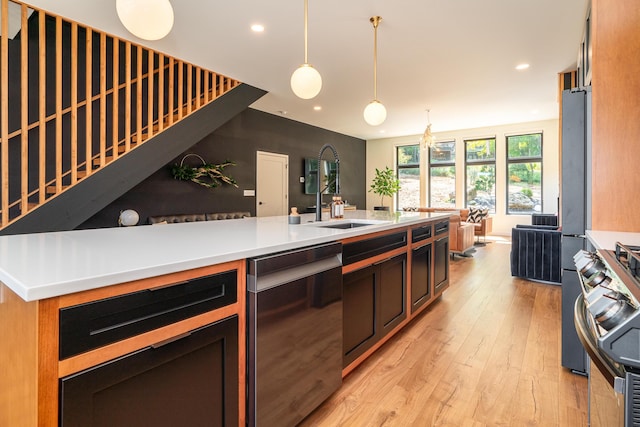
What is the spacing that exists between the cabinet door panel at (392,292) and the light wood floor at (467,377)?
0.67 ft

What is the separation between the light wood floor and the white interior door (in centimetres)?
460

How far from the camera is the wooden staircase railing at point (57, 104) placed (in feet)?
9.59

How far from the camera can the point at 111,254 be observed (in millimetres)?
1098

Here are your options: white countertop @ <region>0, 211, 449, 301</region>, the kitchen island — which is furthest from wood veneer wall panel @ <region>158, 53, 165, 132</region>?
the kitchen island

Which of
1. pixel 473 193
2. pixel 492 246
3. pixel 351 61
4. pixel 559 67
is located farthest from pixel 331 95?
pixel 473 193

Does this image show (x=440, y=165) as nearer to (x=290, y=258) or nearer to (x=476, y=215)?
(x=476, y=215)

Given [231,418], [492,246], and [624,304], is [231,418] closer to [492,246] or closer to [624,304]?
[624,304]

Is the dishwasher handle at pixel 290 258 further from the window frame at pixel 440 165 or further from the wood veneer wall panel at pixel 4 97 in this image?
the window frame at pixel 440 165

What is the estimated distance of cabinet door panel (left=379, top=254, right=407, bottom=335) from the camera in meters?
2.18

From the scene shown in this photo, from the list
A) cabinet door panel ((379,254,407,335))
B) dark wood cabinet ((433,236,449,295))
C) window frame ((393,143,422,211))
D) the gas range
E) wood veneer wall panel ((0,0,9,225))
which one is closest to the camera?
the gas range

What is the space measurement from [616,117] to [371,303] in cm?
170

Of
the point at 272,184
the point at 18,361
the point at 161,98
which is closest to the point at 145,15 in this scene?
the point at 18,361

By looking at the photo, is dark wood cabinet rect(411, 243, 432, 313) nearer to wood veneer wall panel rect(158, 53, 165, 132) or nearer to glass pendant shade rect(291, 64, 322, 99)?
glass pendant shade rect(291, 64, 322, 99)

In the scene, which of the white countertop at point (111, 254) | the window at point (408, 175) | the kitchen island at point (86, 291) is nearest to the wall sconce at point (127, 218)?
the white countertop at point (111, 254)
